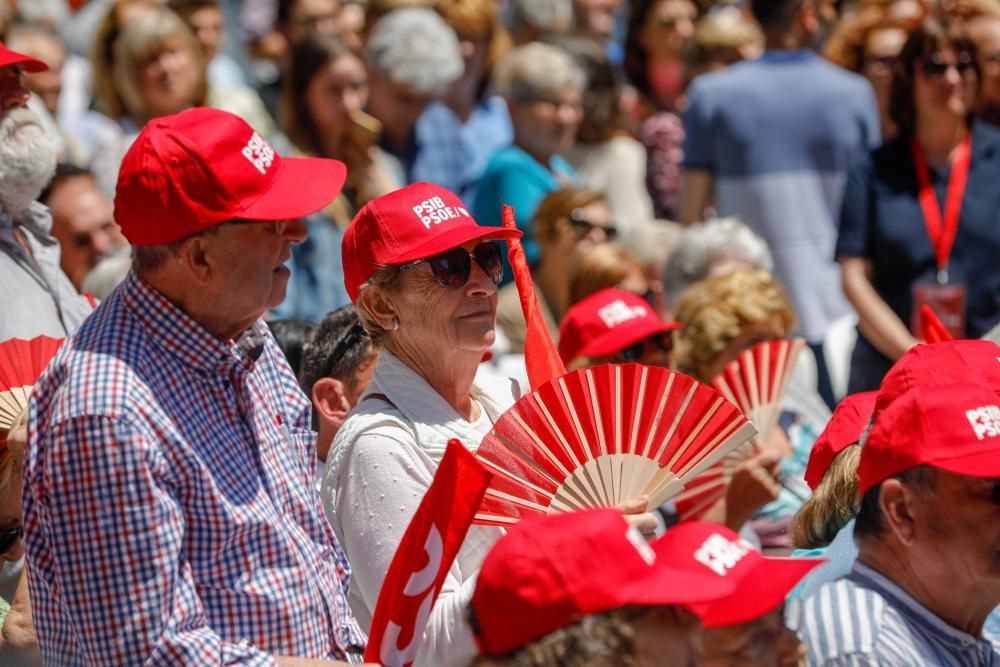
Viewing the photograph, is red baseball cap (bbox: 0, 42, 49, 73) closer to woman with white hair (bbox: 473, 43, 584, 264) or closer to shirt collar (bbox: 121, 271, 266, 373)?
shirt collar (bbox: 121, 271, 266, 373)

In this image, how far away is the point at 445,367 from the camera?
3.64 m

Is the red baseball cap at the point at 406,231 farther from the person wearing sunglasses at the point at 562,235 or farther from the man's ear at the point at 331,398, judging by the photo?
the person wearing sunglasses at the point at 562,235

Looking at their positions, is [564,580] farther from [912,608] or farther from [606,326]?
[606,326]

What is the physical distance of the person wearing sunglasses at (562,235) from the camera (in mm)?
6641

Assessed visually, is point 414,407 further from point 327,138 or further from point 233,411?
point 327,138

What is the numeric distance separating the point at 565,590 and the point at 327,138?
179 inches

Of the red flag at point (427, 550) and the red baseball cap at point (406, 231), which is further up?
the red baseball cap at point (406, 231)

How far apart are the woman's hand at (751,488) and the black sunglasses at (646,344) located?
1.62ft

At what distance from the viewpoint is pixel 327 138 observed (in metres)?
6.68

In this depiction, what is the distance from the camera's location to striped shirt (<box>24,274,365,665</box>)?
2754mm

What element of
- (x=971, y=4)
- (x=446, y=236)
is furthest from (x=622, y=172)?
(x=446, y=236)

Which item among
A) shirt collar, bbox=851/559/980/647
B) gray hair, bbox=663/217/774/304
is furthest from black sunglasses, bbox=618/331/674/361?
shirt collar, bbox=851/559/980/647

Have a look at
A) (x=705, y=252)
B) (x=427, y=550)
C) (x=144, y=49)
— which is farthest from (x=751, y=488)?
(x=144, y=49)

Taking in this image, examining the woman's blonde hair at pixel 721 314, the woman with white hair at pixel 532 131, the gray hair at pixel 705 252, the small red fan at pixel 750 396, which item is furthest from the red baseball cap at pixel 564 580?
the woman with white hair at pixel 532 131
